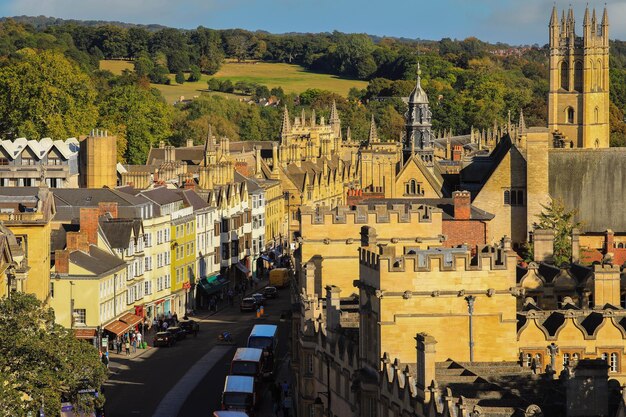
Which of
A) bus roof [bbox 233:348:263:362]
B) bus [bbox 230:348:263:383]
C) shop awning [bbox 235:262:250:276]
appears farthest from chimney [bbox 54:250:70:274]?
shop awning [bbox 235:262:250:276]

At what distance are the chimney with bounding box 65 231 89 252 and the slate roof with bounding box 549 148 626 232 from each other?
29019 mm

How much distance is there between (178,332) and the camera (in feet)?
355

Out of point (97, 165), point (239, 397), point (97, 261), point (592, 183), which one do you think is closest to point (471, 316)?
point (239, 397)

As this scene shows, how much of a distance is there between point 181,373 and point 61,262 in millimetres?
10747

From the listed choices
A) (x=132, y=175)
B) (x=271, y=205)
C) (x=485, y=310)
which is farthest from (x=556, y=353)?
(x=271, y=205)

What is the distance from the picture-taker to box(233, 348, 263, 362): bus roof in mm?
86412

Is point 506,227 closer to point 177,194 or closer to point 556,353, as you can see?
point 177,194

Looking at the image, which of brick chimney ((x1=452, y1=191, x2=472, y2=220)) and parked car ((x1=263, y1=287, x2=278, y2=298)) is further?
parked car ((x1=263, y1=287, x2=278, y2=298))

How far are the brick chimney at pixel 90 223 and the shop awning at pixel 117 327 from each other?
15.8ft

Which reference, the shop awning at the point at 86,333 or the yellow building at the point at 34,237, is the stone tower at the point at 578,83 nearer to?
the shop awning at the point at 86,333

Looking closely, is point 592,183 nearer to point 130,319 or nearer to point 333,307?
point 130,319

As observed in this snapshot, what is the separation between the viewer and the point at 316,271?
73.9 meters

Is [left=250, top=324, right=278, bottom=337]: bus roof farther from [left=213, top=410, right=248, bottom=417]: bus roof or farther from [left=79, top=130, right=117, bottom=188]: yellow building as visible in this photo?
[left=79, top=130, right=117, bottom=188]: yellow building

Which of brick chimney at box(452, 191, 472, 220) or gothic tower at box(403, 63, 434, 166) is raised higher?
gothic tower at box(403, 63, 434, 166)
